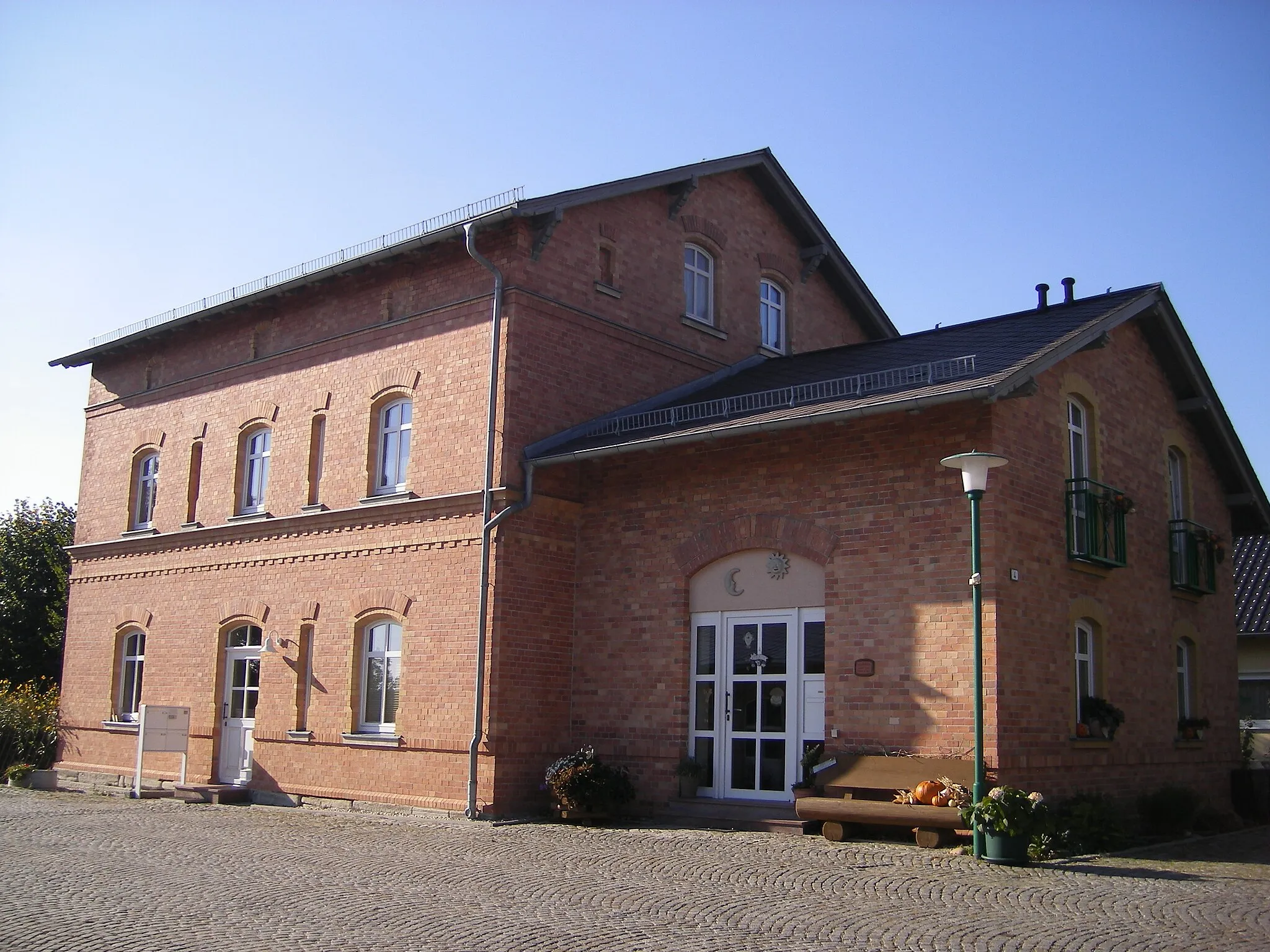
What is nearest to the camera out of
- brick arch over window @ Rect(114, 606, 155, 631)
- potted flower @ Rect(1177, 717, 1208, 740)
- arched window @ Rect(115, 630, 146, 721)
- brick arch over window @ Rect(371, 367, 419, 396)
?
potted flower @ Rect(1177, 717, 1208, 740)

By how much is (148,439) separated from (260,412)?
11.3 feet

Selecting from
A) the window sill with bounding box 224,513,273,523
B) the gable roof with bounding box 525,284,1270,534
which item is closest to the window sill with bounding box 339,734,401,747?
the window sill with bounding box 224,513,273,523

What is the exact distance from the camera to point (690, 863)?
Answer: 11070 mm

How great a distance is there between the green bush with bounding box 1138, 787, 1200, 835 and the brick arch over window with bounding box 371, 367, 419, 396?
10771mm

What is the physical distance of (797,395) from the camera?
1462 cm

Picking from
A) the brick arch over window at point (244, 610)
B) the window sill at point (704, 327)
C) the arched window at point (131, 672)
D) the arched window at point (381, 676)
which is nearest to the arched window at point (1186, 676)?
the window sill at point (704, 327)

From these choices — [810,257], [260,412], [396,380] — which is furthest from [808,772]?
[260,412]

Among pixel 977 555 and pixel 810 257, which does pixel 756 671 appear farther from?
pixel 810 257

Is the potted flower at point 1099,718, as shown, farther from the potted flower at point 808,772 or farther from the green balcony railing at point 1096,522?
the potted flower at point 808,772

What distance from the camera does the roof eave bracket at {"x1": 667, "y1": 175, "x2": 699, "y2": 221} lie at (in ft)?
60.1

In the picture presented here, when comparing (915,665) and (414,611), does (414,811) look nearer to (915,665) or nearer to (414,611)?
(414,611)

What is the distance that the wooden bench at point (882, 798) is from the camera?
38.8ft

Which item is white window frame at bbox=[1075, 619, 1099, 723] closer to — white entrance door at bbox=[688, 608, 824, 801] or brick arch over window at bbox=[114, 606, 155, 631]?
white entrance door at bbox=[688, 608, 824, 801]

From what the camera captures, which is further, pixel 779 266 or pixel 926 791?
pixel 779 266
